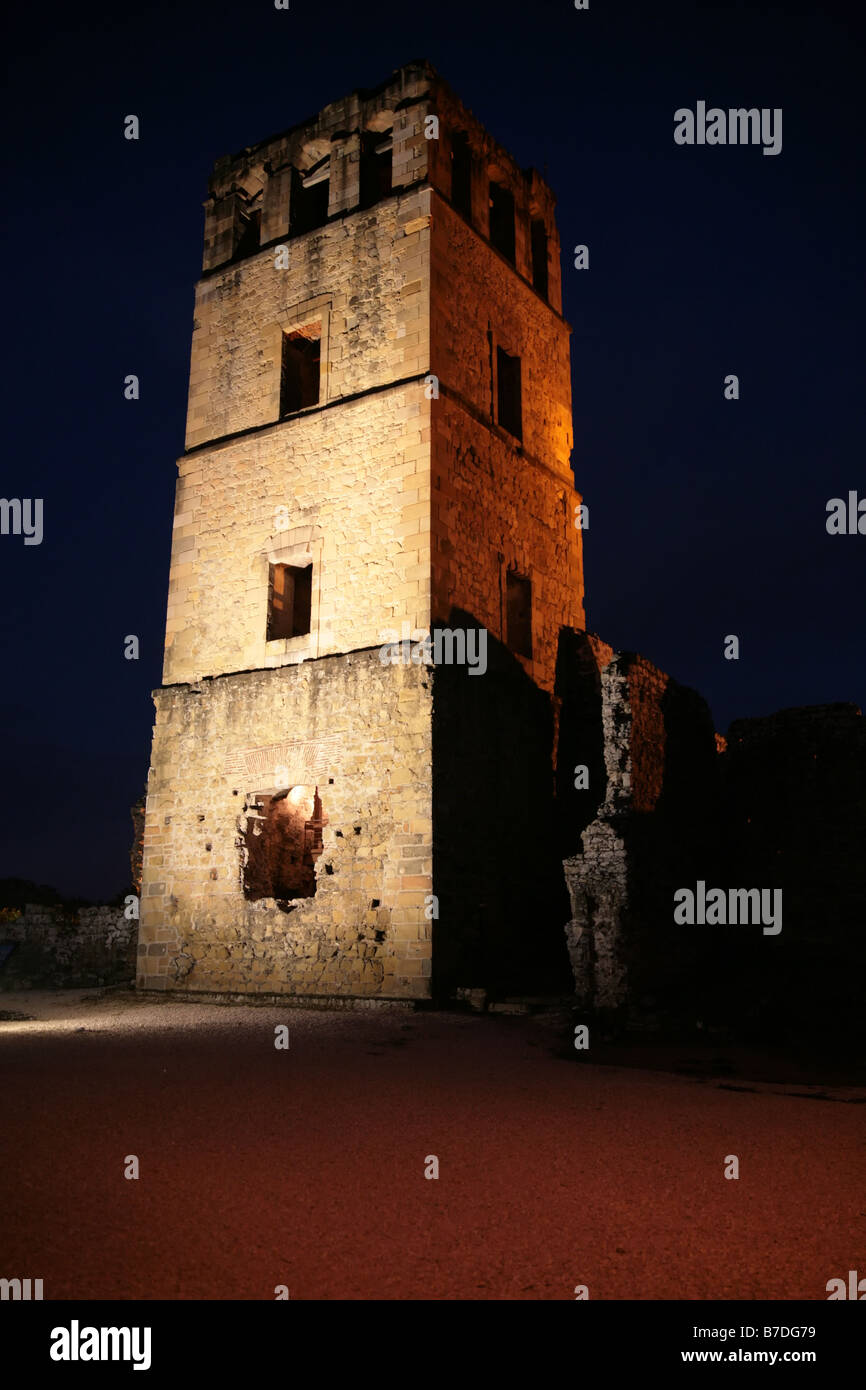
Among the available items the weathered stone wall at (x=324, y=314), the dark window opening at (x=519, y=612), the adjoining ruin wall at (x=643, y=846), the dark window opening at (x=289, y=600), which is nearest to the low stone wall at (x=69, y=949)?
the dark window opening at (x=289, y=600)

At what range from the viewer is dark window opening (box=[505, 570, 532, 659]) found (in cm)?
1246

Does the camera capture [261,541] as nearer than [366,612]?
No

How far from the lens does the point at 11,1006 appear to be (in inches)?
467

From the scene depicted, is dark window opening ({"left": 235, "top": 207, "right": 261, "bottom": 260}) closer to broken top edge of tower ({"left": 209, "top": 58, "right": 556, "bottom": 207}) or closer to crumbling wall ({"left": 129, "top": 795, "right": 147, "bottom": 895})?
broken top edge of tower ({"left": 209, "top": 58, "right": 556, "bottom": 207})

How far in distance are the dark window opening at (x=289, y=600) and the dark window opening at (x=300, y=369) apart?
2.30 meters

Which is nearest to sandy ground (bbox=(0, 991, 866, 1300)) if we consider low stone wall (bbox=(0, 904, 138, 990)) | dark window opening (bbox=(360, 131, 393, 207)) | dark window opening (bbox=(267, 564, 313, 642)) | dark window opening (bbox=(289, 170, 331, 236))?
dark window opening (bbox=(267, 564, 313, 642))

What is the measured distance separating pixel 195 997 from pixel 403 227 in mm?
10437

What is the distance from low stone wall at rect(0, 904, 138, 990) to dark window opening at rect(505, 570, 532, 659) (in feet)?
26.7

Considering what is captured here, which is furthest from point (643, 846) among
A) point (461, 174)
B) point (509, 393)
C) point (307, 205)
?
point (307, 205)

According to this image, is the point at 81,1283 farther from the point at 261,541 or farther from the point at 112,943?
the point at 112,943

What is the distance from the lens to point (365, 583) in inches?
432

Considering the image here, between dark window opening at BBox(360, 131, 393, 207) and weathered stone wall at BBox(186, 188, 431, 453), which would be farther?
dark window opening at BBox(360, 131, 393, 207)
